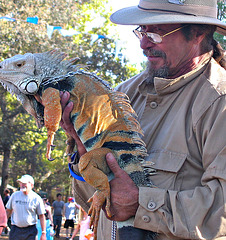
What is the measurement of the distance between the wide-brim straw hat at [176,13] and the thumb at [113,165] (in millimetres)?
1033

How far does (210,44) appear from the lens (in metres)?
3.31

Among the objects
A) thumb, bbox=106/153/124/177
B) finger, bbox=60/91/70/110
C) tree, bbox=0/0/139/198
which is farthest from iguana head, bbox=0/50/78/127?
tree, bbox=0/0/139/198

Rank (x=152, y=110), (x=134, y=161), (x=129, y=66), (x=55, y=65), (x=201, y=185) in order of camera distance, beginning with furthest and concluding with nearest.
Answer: (x=129, y=66) → (x=55, y=65) → (x=152, y=110) → (x=134, y=161) → (x=201, y=185)

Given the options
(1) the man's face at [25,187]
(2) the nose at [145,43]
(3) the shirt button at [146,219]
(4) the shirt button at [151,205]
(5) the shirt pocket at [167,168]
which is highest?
(2) the nose at [145,43]

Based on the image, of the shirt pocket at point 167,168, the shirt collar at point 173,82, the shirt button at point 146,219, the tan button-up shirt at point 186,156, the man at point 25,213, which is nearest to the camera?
the tan button-up shirt at point 186,156

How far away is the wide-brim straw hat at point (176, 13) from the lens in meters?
3.00

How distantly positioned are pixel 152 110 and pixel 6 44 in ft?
54.2

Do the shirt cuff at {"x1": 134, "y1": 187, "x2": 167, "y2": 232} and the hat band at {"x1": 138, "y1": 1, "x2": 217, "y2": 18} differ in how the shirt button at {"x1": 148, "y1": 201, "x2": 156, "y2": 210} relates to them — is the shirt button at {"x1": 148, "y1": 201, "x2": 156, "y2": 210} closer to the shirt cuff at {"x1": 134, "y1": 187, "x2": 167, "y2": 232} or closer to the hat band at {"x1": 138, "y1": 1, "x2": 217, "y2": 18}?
the shirt cuff at {"x1": 134, "y1": 187, "x2": 167, "y2": 232}

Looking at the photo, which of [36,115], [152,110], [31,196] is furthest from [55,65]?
[31,196]

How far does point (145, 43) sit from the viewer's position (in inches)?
126

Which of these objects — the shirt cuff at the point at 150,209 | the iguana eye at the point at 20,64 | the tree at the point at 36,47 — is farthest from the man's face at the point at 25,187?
the tree at the point at 36,47

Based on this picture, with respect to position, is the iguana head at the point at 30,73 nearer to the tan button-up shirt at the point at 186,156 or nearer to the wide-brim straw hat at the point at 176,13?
the wide-brim straw hat at the point at 176,13

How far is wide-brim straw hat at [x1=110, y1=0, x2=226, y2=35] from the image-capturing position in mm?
3004

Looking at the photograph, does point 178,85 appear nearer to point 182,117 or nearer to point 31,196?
point 182,117
